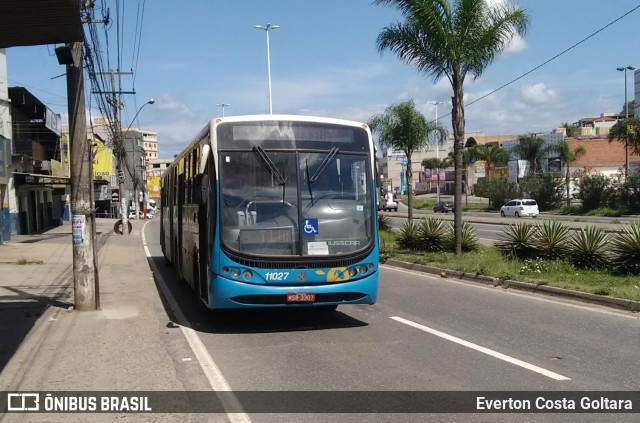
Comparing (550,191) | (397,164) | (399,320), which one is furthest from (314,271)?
(397,164)

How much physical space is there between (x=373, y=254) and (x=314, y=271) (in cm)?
100

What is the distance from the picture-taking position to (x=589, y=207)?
5406 cm

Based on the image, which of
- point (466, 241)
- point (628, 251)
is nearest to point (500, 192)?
point (466, 241)

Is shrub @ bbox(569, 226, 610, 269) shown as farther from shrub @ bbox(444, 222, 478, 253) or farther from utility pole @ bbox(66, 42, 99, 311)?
utility pole @ bbox(66, 42, 99, 311)

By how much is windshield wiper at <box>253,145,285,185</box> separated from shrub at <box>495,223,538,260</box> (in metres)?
8.81

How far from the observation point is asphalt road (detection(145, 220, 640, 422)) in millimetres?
6348

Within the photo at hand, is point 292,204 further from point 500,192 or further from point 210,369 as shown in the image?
point 500,192

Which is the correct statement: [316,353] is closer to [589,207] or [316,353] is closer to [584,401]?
[584,401]

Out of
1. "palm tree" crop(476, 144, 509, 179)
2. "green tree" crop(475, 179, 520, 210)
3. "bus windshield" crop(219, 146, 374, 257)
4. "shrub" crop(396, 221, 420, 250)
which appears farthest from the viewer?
"palm tree" crop(476, 144, 509, 179)

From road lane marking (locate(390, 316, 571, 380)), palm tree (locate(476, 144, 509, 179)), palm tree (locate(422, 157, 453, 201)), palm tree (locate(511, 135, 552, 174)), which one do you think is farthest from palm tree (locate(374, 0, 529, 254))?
palm tree (locate(422, 157, 453, 201))

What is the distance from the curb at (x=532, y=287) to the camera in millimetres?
10430

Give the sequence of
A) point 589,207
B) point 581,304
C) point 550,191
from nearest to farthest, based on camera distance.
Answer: point 581,304 < point 589,207 < point 550,191

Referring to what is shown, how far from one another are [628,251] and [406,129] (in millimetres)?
17384

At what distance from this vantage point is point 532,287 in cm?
1252
